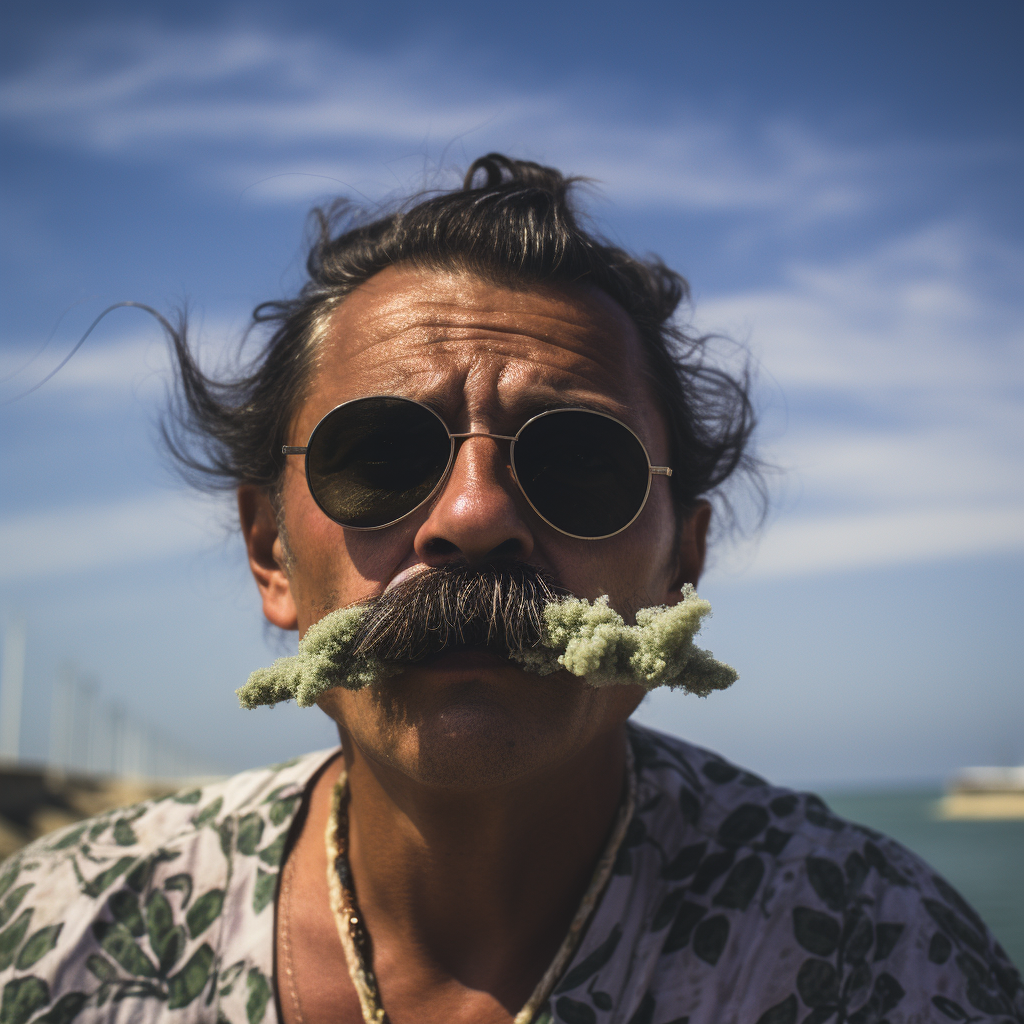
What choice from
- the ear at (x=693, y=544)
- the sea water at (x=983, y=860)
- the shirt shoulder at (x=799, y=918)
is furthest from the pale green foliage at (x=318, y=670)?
the sea water at (x=983, y=860)

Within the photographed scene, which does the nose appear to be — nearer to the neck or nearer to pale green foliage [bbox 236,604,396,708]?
pale green foliage [bbox 236,604,396,708]

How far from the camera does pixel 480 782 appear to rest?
7.63ft

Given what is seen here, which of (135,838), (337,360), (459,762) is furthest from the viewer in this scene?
(135,838)

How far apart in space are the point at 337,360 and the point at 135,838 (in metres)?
1.91

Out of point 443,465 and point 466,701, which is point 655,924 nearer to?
point 466,701

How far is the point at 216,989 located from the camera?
289cm

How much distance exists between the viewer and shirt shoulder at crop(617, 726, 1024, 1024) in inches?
104

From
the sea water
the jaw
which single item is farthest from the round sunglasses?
the sea water

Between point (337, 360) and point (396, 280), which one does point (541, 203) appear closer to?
point (396, 280)

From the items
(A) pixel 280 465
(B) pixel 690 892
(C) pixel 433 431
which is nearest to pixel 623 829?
(B) pixel 690 892

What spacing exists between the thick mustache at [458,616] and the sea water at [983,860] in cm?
199

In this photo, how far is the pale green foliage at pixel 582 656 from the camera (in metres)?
2.04

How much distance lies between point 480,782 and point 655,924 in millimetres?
941

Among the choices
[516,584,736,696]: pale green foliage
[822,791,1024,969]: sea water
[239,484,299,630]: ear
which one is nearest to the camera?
[516,584,736,696]: pale green foliage
